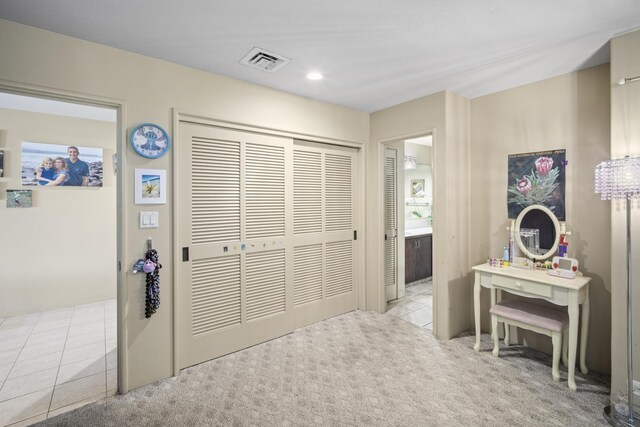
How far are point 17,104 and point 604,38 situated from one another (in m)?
5.58

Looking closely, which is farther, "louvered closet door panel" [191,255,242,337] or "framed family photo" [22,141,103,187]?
"framed family photo" [22,141,103,187]

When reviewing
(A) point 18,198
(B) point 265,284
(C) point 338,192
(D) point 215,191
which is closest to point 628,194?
(C) point 338,192

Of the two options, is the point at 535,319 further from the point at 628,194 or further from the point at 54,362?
the point at 54,362

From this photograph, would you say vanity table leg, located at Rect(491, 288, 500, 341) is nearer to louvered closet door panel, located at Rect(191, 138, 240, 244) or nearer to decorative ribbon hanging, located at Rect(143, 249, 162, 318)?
louvered closet door panel, located at Rect(191, 138, 240, 244)

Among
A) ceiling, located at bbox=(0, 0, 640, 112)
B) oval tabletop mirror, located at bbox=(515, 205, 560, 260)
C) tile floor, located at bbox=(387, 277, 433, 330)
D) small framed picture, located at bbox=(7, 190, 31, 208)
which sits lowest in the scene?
tile floor, located at bbox=(387, 277, 433, 330)

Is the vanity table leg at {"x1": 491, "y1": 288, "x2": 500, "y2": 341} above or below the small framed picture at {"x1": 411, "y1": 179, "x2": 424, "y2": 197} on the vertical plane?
below

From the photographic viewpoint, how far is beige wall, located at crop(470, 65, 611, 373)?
2.36m

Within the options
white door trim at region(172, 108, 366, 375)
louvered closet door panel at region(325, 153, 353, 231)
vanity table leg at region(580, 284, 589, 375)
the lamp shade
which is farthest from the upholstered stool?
louvered closet door panel at region(325, 153, 353, 231)

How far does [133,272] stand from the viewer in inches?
85.6

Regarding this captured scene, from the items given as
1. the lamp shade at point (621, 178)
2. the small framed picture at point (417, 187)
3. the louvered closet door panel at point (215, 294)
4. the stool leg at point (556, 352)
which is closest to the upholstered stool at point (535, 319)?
the stool leg at point (556, 352)

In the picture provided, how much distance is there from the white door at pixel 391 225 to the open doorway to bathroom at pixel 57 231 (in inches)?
126

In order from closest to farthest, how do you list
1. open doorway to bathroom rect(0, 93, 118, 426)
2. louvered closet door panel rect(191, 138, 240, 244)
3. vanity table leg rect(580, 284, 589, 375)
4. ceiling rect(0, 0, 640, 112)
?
ceiling rect(0, 0, 640, 112), vanity table leg rect(580, 284, 589, 375), louvered closet door panel rect(191, 138, 240, 244), open doorway to bathroom rect(0, 93, 118, 426)

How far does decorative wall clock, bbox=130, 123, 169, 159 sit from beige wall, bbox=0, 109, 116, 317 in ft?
8.37

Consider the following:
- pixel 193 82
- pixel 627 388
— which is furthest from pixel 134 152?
pixel 627 388
